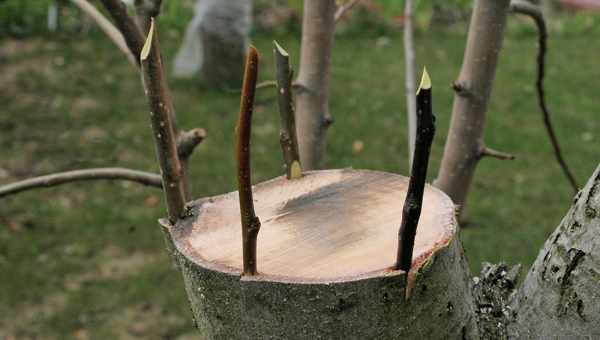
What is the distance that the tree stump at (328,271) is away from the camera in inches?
38.2

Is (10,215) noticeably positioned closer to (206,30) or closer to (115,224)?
(115,224)

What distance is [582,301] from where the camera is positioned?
1073mm

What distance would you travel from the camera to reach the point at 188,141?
5.24 ft

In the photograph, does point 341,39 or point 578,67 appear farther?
point 341,39

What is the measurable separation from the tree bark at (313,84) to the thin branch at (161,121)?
67 centimetres

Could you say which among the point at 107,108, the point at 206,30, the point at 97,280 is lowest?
the point at 97,280

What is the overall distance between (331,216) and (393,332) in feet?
0.93

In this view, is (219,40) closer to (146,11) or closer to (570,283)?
(146,11)

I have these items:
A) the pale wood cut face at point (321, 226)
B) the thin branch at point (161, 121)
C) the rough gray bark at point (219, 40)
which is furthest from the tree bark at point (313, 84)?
the rough gray bark at point (219, 40)

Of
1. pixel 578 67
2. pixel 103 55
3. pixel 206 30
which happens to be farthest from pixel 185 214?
pixel 578 67

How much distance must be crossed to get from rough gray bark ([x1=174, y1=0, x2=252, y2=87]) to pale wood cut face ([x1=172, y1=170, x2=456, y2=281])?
5.57 metres

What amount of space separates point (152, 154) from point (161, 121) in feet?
14.9

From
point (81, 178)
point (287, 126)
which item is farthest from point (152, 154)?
point (287, 126)

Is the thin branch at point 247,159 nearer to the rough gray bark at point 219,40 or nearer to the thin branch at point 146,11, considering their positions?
the thin branch at point 146,11
